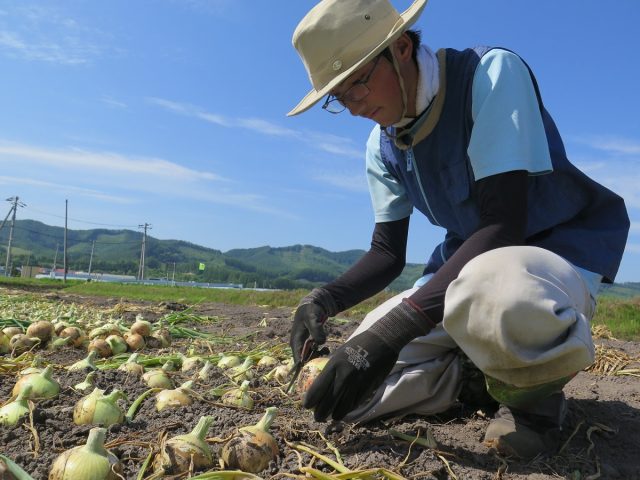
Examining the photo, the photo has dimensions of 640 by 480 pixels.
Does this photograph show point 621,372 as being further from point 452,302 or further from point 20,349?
point 20,349

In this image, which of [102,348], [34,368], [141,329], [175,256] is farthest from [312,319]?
[175,256]

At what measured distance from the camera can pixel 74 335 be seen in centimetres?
380

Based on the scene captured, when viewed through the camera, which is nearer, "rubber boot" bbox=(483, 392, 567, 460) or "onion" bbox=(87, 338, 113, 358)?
"rubber boot" bbox=(483, 392, 567, 460)

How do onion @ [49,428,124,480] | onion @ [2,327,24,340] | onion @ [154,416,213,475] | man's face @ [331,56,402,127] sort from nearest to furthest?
onion @ [49,428,124,480] < onion @ [154,416,213,475] < man's face @ [331,56,402,127] < onion @ [2,327,24,340]

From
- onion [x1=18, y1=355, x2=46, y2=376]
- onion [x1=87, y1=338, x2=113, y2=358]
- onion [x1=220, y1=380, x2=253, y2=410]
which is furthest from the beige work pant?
onion [x1=87, y1=338, x2=113, y2=358]

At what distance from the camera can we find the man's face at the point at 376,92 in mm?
1984

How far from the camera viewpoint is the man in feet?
5.28

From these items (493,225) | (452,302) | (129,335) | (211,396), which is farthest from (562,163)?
(129,335)

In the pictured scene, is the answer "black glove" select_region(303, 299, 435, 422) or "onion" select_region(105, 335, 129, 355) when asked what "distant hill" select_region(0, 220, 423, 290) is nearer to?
"onion" select_region(105, 335, 129, 355)

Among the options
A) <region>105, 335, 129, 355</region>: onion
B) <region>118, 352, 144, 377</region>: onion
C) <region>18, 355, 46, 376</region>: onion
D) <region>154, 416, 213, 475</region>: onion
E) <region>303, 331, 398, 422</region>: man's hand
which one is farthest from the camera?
<region>105, 335, 129, 355</region>: onion

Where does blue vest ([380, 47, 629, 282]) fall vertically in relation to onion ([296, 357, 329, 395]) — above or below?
above

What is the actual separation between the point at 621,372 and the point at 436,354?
61.0 inches

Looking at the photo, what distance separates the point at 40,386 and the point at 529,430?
1741 millimetres

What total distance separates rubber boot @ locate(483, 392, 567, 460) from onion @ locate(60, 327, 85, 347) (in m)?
2.86
